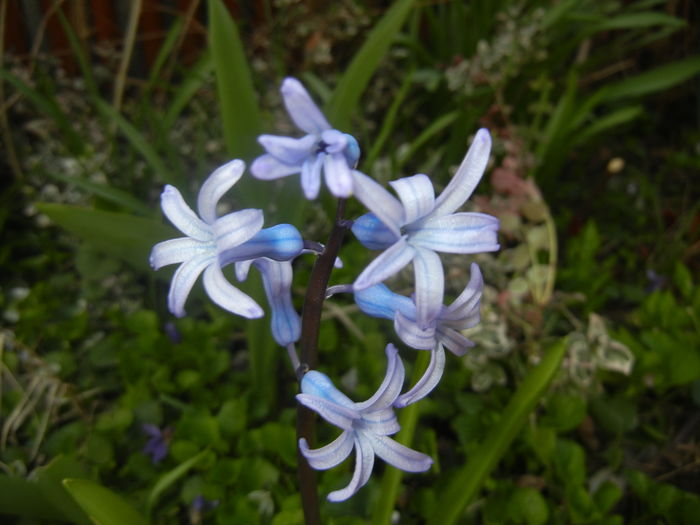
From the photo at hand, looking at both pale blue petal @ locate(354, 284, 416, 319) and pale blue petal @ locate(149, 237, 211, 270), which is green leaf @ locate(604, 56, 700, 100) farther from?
pale blue petal @ locate(149, 237, 211, 270)

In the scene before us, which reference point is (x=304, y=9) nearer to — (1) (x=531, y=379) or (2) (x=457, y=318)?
(1) (x=531, y=379)

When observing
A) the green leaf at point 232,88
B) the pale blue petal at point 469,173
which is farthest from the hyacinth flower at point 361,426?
the green leaf at point 232,88

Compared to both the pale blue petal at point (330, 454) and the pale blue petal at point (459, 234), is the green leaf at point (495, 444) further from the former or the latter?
the pale blue petal at point (459, 234)

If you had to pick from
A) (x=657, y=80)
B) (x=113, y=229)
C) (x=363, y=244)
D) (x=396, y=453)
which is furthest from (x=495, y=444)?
(x=657, y=80)

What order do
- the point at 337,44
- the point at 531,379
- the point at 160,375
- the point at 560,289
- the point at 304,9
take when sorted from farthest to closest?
the point at 337,44
the point at 304,9
the point at 560,289
the point at 160,375
the point at 531,379

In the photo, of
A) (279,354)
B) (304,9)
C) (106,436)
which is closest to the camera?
(106,436)

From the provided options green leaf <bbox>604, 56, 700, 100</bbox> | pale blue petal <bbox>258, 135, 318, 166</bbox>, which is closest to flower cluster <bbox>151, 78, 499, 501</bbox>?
pale blue petal <bbox>258, 135, 318, 166</bbox>

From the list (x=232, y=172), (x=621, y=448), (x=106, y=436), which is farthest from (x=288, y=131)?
(x=232, y=172)
